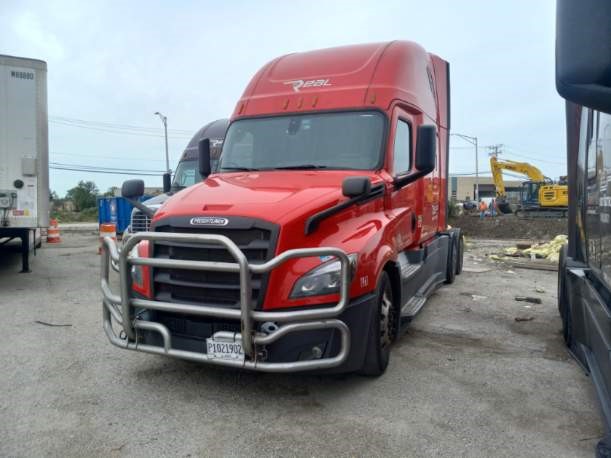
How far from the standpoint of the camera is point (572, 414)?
381cm

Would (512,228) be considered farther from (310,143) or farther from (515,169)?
(310,143)

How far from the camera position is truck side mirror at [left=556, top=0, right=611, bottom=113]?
1638 mm

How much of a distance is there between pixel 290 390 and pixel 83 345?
257cm

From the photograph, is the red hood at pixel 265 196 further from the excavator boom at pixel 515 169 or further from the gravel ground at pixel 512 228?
the excavator boom at pixel 515 169

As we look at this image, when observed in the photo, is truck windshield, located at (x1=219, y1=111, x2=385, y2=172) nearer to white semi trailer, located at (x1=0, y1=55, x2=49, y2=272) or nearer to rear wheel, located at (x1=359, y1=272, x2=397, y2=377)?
rear wheel, located at (x1=359, y1=272, x2=397, y2=377)

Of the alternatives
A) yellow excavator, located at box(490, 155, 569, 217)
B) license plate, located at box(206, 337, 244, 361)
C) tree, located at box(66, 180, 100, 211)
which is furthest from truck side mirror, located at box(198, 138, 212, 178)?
tree, located at box(66, 180, 100, 211)

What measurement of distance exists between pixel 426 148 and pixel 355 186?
123 cm

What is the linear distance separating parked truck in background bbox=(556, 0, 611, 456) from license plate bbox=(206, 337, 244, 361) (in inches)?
89.4

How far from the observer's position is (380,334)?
434 centimetres

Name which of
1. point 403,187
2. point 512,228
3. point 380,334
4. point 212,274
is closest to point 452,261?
point 403,187

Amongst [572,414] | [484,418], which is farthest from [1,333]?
[572,414]

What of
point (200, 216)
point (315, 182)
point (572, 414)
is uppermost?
point (315, 182)

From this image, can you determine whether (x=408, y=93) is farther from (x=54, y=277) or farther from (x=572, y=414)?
(x=54, y=277)

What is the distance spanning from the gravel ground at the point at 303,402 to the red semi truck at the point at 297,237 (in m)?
0.41
